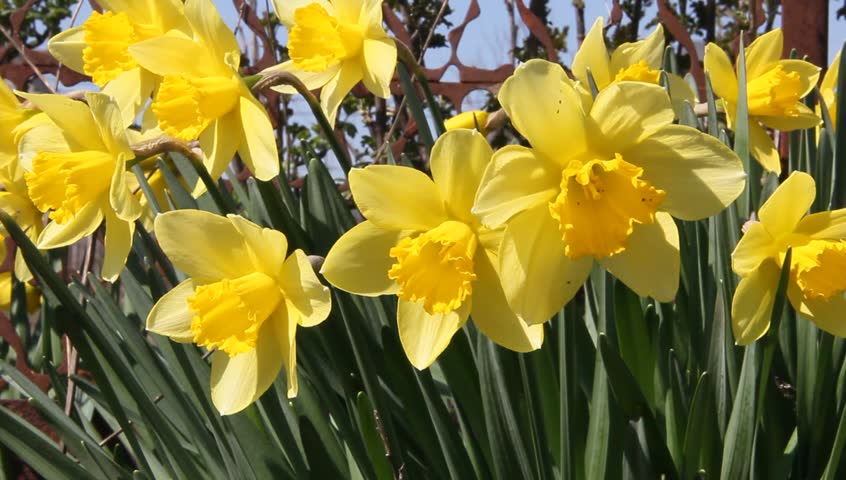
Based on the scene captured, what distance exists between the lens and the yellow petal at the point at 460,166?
0.88 meters

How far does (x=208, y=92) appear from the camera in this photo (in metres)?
1.17

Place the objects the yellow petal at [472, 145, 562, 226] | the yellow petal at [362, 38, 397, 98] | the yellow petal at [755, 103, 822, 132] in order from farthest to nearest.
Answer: the yellow petal at [755, 103, 822, 132], the yellow petal at [362, 38, 397, 98], the yellow petal at [472, 145, 562, 226]

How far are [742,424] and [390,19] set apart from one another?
1.91m

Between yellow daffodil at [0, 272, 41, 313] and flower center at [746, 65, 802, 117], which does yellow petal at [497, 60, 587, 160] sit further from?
yellow daffodil at [0, 272, 41, 313]

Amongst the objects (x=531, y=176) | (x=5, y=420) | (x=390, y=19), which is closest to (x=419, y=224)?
(x=531, y=176)

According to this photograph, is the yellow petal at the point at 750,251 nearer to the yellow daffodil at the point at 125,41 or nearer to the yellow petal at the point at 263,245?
the yellow petal at the point at 263,245

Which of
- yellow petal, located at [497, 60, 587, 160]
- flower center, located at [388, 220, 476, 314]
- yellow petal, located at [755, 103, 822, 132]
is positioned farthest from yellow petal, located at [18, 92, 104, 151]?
yellow petal, located at [755, 103, 822, 132]

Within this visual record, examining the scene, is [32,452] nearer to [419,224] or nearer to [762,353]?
[419,224]

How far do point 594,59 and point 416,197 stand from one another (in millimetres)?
564

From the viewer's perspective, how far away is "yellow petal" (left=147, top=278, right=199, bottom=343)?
1.13m

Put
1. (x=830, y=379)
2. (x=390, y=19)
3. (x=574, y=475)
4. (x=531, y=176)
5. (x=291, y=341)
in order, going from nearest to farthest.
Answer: (x=531, y=176), (x=291, y=341), (x=574, y=475), (x=830, y=379), (x=390, y=19)

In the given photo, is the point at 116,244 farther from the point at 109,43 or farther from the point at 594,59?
the point at 594,59

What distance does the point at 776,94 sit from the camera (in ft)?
4.83

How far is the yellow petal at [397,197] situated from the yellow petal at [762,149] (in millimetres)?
760
